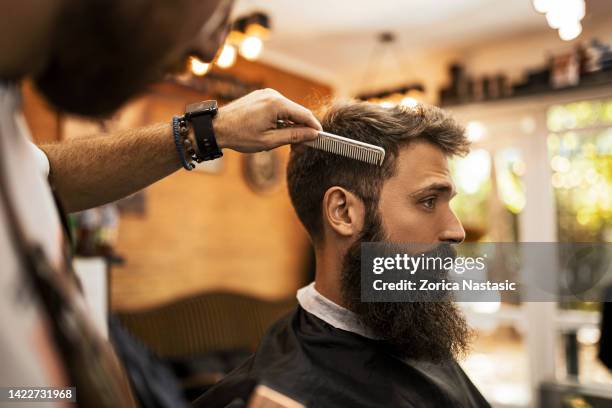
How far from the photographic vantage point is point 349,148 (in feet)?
4.14

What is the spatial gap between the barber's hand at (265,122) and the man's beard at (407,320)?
32 cm

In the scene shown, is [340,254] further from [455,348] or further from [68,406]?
[68,406]

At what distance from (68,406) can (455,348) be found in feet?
3.61

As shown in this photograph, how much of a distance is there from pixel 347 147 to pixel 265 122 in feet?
0.67

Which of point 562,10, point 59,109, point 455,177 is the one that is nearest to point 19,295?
point 59,109

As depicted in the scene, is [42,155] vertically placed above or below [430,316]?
above

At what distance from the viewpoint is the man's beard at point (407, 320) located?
1294 millimetres

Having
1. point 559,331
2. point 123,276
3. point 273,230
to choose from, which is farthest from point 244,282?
point 559,331

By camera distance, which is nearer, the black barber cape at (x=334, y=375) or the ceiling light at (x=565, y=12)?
the black barber cape at (x=334, y=375)

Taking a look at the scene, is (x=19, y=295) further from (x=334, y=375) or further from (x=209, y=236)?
(x=209, y=236)

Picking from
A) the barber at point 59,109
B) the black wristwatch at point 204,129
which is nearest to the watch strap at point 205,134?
the black wristwatch at point 204,129

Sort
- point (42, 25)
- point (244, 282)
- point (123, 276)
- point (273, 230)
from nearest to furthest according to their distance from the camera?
1. point (42, 25)
2. point (123, 276)
3. point (244, 282)
4. point (273, 230)

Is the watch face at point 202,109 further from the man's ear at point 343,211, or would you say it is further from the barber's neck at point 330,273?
the barber's neck at point 330,273

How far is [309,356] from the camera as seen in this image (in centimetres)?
131
